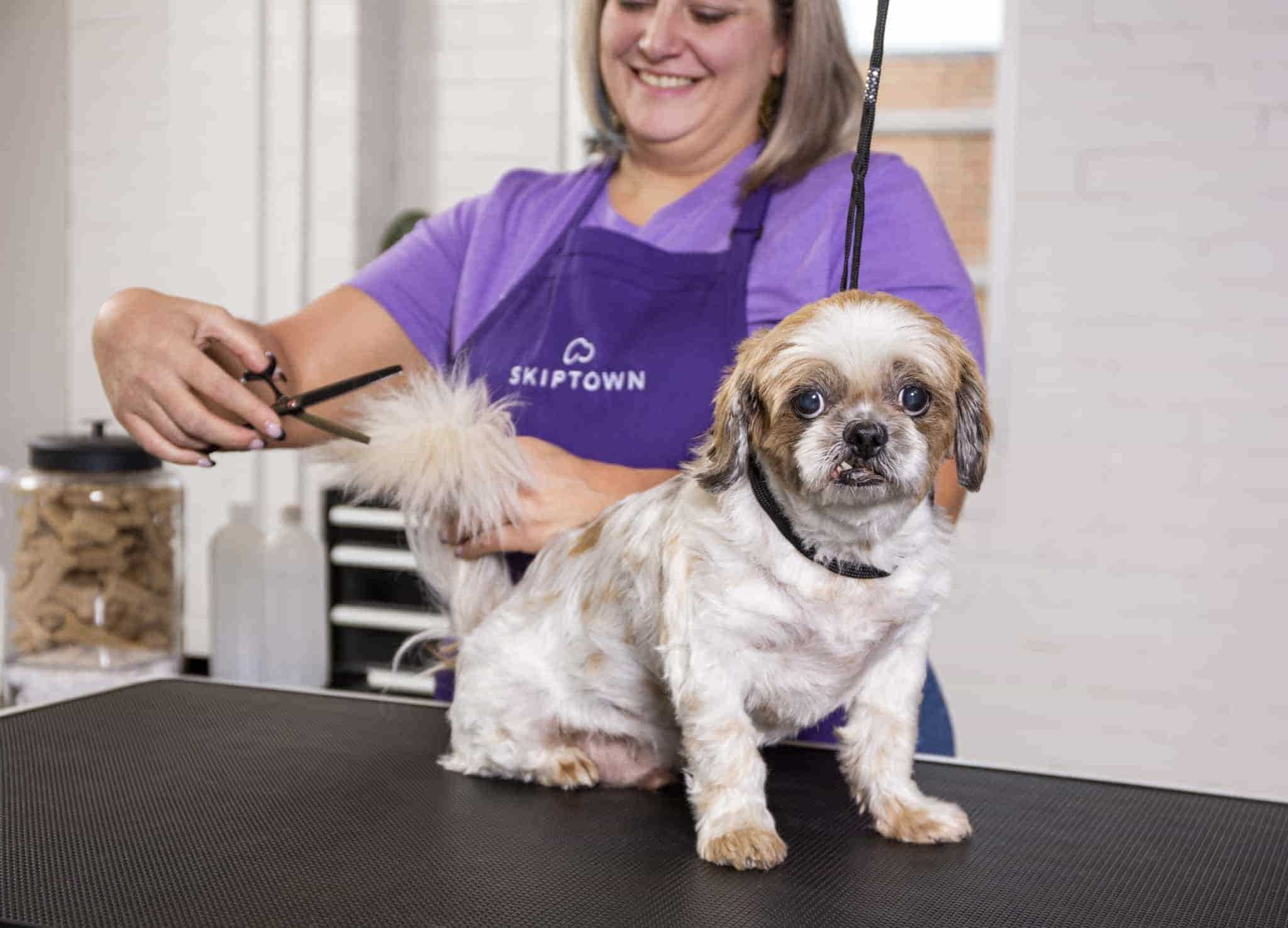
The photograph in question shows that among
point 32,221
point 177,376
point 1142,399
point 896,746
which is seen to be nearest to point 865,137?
point 896,746

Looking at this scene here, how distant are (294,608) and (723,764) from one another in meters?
2.15

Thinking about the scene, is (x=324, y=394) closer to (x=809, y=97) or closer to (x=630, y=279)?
(x=630, y=279)

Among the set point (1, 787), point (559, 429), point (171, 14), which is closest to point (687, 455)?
point (559, 429)

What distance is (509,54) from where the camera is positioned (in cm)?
329

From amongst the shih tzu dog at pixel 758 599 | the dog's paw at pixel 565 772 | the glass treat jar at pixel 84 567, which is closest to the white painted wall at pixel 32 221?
the glass treat jar at pixel 84 567

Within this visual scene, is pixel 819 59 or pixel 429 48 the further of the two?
pixel 429 48

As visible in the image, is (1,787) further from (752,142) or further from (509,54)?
(509,54)

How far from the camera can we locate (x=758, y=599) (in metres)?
0.95

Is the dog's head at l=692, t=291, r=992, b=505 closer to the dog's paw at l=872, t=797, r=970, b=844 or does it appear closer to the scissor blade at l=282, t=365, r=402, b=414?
the dog's paw at l=872, t=797, r=970, b=844

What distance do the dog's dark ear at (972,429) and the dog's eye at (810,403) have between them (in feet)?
0.41

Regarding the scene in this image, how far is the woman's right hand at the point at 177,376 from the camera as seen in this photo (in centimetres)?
126

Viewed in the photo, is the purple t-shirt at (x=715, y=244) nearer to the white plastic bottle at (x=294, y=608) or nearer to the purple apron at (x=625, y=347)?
the purple apron at (x=625, y=347)

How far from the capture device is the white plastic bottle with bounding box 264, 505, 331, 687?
289 cm

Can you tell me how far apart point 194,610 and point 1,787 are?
2.36 metres
